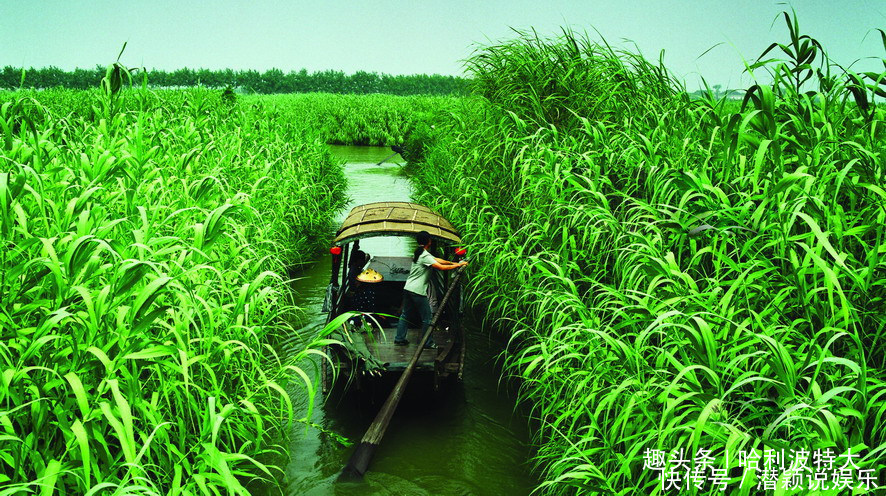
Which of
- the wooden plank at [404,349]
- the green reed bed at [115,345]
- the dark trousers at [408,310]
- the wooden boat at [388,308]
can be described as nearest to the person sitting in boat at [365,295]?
the wooden boat at [388,308]

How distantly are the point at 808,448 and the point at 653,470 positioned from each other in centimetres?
77

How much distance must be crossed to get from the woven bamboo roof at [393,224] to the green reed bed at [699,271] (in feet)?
2.04

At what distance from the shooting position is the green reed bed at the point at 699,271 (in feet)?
8.61

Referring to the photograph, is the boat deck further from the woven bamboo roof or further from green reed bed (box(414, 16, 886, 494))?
the woven bamboo roof

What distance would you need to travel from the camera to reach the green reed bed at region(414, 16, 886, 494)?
2.62 m

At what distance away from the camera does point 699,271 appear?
4121 mm

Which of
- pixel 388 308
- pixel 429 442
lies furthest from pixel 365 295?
pixel 429 442

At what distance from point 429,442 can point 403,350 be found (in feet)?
3.32

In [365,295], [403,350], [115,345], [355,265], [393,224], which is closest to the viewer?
[115,345]

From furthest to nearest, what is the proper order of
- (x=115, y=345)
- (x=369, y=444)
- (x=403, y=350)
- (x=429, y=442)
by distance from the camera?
(x=403, y=350)
(x=429, y=442)
(x=369, y=444)
(x=115, y=345)

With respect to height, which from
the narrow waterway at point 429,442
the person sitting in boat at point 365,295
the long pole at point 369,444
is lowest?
the narrow waterway at point 429,442

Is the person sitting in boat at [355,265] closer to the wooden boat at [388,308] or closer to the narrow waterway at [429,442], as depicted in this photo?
the wooden boat at [388,308]

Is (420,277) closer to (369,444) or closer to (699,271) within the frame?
(369,444)

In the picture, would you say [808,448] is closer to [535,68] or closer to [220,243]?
[220,243]
